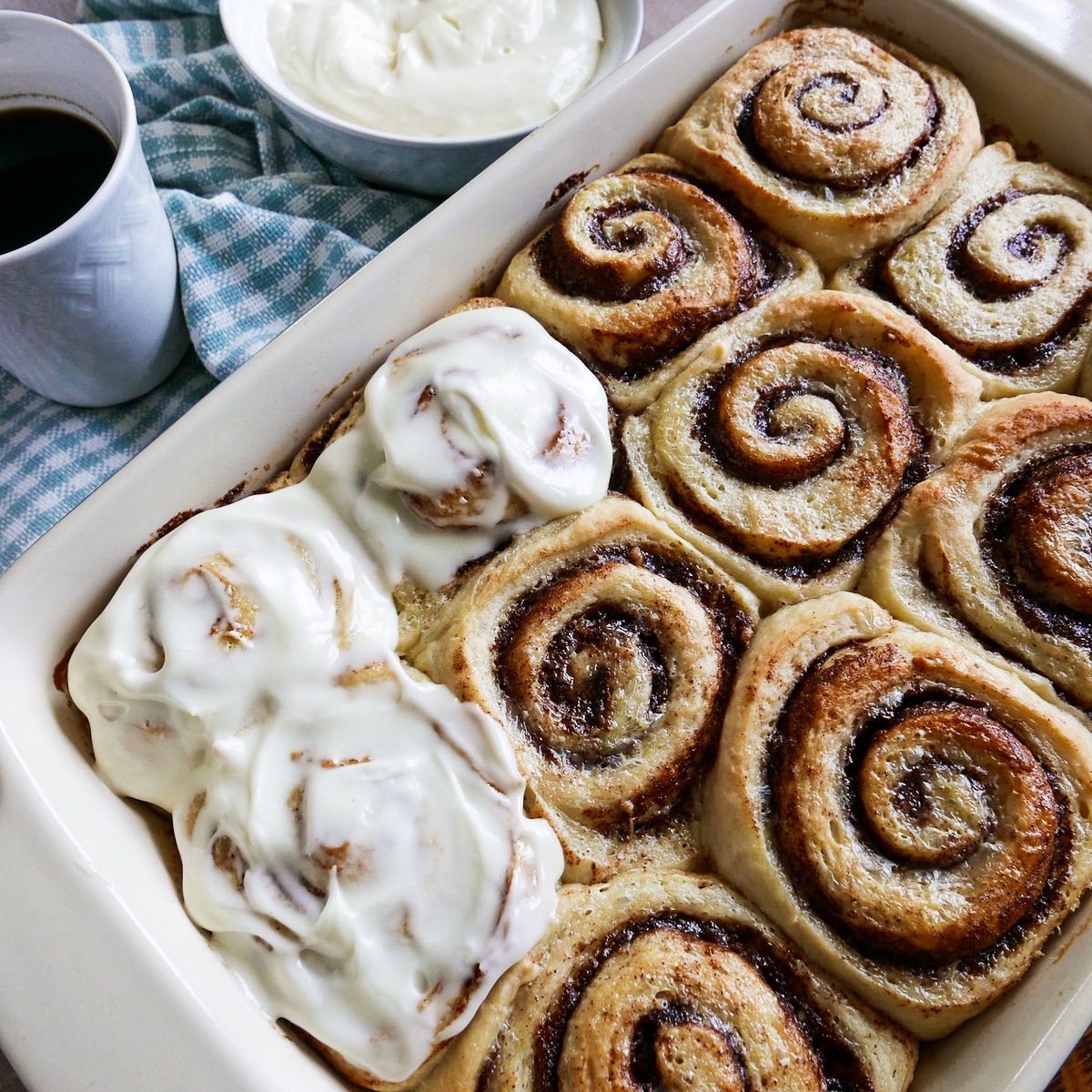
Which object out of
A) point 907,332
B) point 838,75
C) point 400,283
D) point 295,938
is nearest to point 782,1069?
point 295,938

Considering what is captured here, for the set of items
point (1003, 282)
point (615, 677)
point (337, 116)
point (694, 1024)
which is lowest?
point (694, 1024)

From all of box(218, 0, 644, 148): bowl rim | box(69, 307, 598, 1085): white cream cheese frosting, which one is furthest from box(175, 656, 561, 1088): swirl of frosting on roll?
box(218, 0, 644, 148): bowl rim

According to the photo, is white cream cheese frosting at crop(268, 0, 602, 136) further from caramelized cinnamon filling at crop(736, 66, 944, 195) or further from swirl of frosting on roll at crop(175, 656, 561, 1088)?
swirl of frosting on roll at crop(175, 656, 561, 1088)

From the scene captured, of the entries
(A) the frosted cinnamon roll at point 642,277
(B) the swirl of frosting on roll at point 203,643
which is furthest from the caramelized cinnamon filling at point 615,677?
(A) the frosted cinnamon roll at point 642,277

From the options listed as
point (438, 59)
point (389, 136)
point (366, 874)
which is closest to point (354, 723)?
point (366, 874)

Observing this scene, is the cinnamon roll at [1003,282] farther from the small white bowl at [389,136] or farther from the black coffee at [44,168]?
the black coffee at [44,168]

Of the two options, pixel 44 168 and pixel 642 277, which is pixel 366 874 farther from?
pixel 44 168
